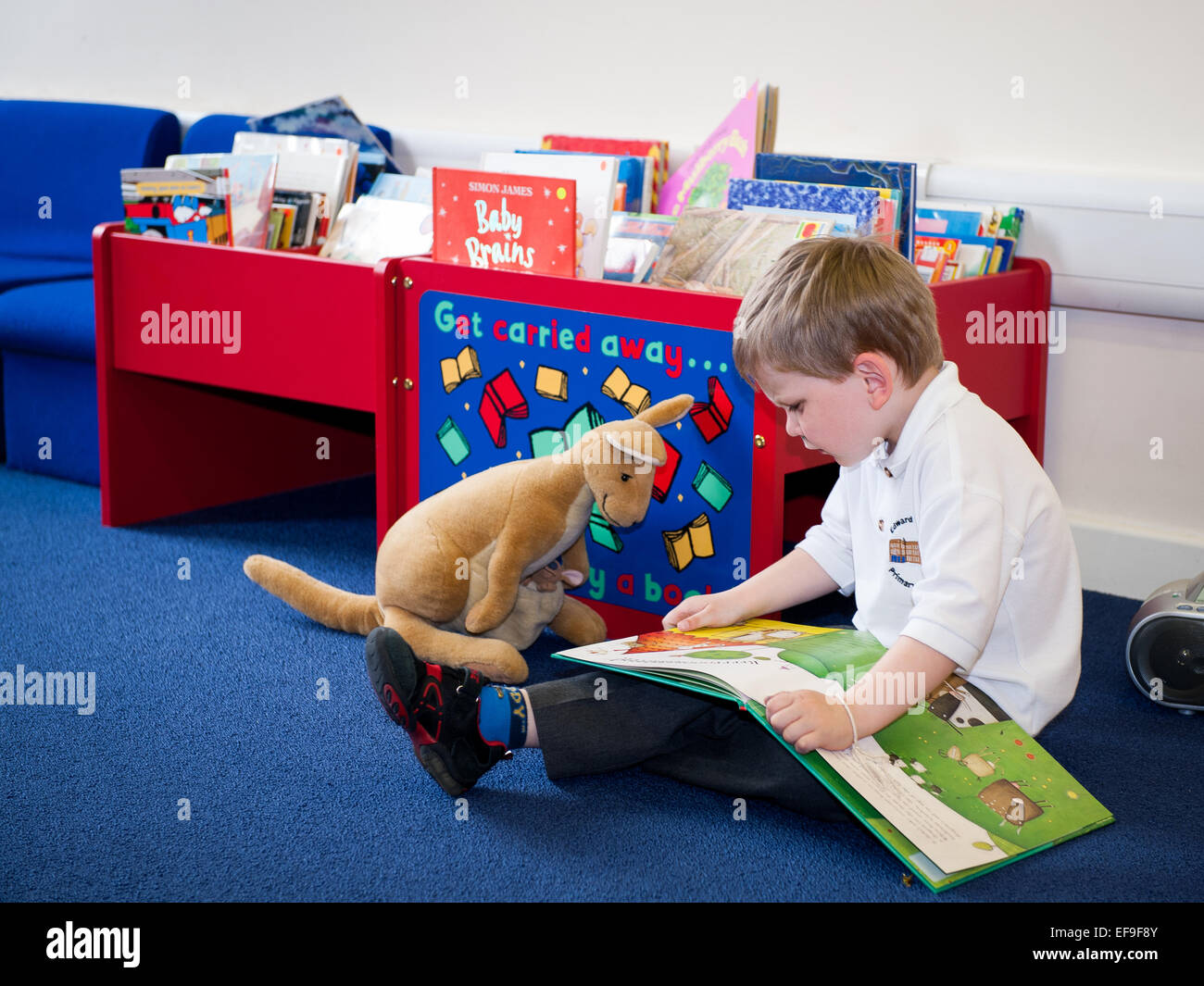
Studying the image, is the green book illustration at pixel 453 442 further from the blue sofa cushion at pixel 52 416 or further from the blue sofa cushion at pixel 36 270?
the blue sofa cushion at pixel 36 270

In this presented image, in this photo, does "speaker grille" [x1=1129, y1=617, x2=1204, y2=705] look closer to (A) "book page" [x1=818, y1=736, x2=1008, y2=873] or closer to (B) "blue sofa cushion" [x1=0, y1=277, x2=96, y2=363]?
(A) "book page" [x1=818, y1=736, x2=1008, y2=873]

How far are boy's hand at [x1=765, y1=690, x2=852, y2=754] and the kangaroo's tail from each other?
705 mm

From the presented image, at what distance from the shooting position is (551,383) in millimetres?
1587

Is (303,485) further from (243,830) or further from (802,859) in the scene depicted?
(802,859)

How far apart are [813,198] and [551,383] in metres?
0.42

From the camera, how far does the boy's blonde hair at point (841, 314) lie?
1.08 meters

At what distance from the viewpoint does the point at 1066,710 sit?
147 centimetres

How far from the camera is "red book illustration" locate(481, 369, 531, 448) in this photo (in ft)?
5.32

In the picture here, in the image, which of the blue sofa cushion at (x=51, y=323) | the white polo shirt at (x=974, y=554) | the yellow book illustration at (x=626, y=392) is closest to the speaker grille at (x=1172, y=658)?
the white polo shirt at (x=974, y=554)

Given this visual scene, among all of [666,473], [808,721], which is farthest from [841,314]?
[666,473]

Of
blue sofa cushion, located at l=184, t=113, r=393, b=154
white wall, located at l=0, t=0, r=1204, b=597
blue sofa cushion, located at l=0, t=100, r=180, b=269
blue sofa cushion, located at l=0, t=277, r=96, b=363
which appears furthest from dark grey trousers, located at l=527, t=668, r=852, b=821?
blue sofa cushion, located at l=0, t=100, r=180, b=269

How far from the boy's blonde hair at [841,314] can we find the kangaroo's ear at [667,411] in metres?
0.30
